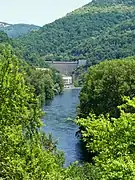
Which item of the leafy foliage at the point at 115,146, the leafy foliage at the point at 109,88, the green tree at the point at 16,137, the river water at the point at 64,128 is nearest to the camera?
the leafy foliage at the point at 115,146

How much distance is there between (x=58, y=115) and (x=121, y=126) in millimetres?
63427

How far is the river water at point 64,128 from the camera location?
157 feet

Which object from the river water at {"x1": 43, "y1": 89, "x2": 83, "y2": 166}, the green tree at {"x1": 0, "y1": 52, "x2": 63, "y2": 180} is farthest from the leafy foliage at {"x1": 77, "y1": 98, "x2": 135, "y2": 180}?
the river water at {"x1": 43, "y1": 89, "x2": 83, "y2": 166}

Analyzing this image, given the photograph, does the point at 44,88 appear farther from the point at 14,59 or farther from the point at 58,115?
the point at 14,59

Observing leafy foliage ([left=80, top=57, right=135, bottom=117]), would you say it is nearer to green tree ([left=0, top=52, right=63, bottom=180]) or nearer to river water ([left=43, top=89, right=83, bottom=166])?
river water ([left=43, top=89, right=83, bottom=166])

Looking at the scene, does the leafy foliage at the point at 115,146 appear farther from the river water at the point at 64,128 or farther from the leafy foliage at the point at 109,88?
the leafy foliage at the point at 109,88

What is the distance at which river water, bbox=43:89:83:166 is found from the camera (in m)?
48.0

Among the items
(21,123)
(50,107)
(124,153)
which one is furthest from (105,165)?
(50,107)

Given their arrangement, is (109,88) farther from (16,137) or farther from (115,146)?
(16,137)

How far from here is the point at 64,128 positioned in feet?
205

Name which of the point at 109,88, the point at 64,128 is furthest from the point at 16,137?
the point at 64,128

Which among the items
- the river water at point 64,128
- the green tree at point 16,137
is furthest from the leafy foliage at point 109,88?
the green tree at point 16,137

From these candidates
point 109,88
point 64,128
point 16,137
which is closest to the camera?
point 16,137

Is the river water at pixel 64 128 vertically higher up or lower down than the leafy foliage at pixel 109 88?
lower down
